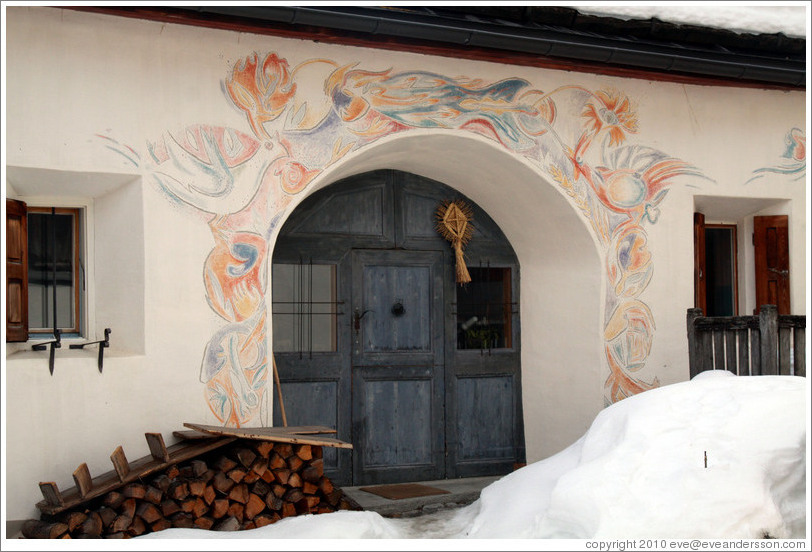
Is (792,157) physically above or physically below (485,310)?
above

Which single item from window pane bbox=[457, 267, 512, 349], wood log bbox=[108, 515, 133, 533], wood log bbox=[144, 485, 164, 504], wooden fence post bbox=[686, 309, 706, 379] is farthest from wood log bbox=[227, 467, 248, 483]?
wooden fence post bbox=[686, 309, 706, 379]

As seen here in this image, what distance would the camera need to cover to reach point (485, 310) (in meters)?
8.38

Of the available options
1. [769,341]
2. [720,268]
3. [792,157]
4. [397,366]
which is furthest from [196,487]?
[792,157]

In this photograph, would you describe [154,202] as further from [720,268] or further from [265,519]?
[720,268]

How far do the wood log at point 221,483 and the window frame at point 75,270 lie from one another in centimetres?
153

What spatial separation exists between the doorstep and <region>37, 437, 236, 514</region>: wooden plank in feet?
4.40

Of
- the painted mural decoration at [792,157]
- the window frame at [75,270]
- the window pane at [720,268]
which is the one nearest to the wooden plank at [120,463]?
the window frame at [75,270]

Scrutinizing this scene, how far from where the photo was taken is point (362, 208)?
7875 mm

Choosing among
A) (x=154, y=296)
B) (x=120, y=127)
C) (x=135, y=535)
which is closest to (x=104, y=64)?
(x=120, y=127)

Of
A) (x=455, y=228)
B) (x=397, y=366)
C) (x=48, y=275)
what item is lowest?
(x=397, y=366)

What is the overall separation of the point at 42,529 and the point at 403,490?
9.76 feet

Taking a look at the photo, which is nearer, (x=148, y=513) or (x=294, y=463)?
(x=148, y=513)

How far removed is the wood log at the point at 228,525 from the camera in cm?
584

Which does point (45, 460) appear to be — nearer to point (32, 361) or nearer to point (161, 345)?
point (32, 361)
